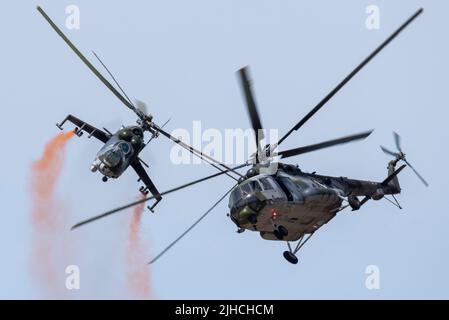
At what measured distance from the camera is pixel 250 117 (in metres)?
34.9

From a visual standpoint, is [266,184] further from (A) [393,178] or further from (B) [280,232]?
(A) [393,178]

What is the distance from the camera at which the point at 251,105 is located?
1352 inches

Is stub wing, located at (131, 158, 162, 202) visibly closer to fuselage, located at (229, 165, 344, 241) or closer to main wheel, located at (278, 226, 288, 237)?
fuselage, located at (229, 165, 344, 241)

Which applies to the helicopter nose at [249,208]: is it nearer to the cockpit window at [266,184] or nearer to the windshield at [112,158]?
the cockpit window at [266,184]

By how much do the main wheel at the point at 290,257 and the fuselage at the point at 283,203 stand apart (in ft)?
2.40

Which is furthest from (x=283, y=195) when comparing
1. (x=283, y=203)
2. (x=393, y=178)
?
(x=393, y=178)

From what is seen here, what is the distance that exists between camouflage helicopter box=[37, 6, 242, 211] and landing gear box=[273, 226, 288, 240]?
851 centimetres

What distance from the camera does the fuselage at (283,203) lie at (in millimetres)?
35406

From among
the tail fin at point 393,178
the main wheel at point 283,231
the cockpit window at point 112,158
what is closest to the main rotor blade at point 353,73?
the main wheel at point 283,231

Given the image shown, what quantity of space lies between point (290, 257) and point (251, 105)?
8.49 m
